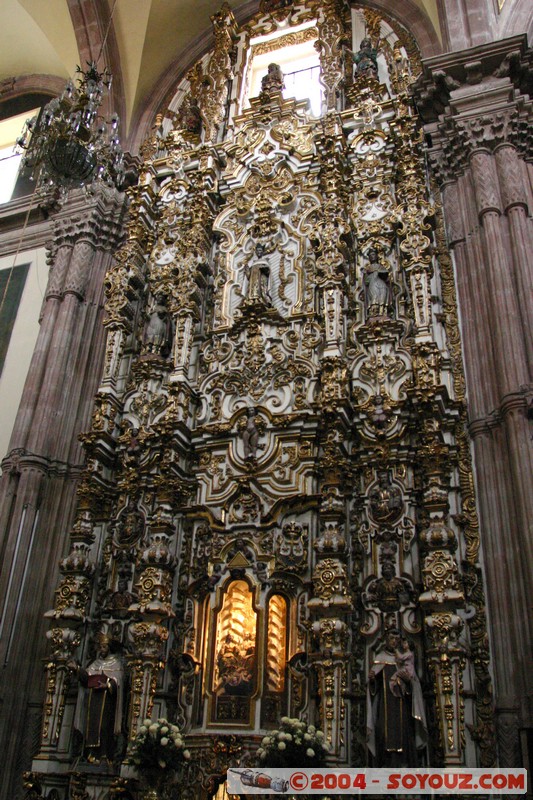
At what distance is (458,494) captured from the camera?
9539 millimetres

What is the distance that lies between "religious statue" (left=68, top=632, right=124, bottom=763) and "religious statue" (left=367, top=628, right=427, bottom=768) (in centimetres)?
315

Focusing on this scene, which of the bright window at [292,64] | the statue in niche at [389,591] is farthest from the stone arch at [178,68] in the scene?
the statue in niche at [389,591]

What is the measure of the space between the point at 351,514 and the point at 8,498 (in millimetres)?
5089

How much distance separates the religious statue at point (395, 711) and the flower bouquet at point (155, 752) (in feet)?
6.78

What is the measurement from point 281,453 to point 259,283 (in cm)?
286

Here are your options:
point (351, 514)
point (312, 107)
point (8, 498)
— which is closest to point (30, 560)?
point (8, 498)

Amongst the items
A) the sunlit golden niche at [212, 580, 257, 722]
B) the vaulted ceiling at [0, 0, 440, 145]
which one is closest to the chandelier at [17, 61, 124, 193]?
the vaulted ceiling at [0, 0, 440, 145]

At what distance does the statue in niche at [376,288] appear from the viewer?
36.5ft

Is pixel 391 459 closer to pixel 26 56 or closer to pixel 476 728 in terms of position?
pixel 476 728

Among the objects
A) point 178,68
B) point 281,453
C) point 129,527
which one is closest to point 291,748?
point 281,453

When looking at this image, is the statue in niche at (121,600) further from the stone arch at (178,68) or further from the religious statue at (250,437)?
the stone arch at (178,68)

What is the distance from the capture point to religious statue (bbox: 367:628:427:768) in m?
8.04

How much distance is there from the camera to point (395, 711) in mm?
8188

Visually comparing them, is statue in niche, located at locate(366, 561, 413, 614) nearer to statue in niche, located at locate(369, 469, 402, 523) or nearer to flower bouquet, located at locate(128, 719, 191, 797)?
statue in niche, located at locate(369, 469, 402, 523)
